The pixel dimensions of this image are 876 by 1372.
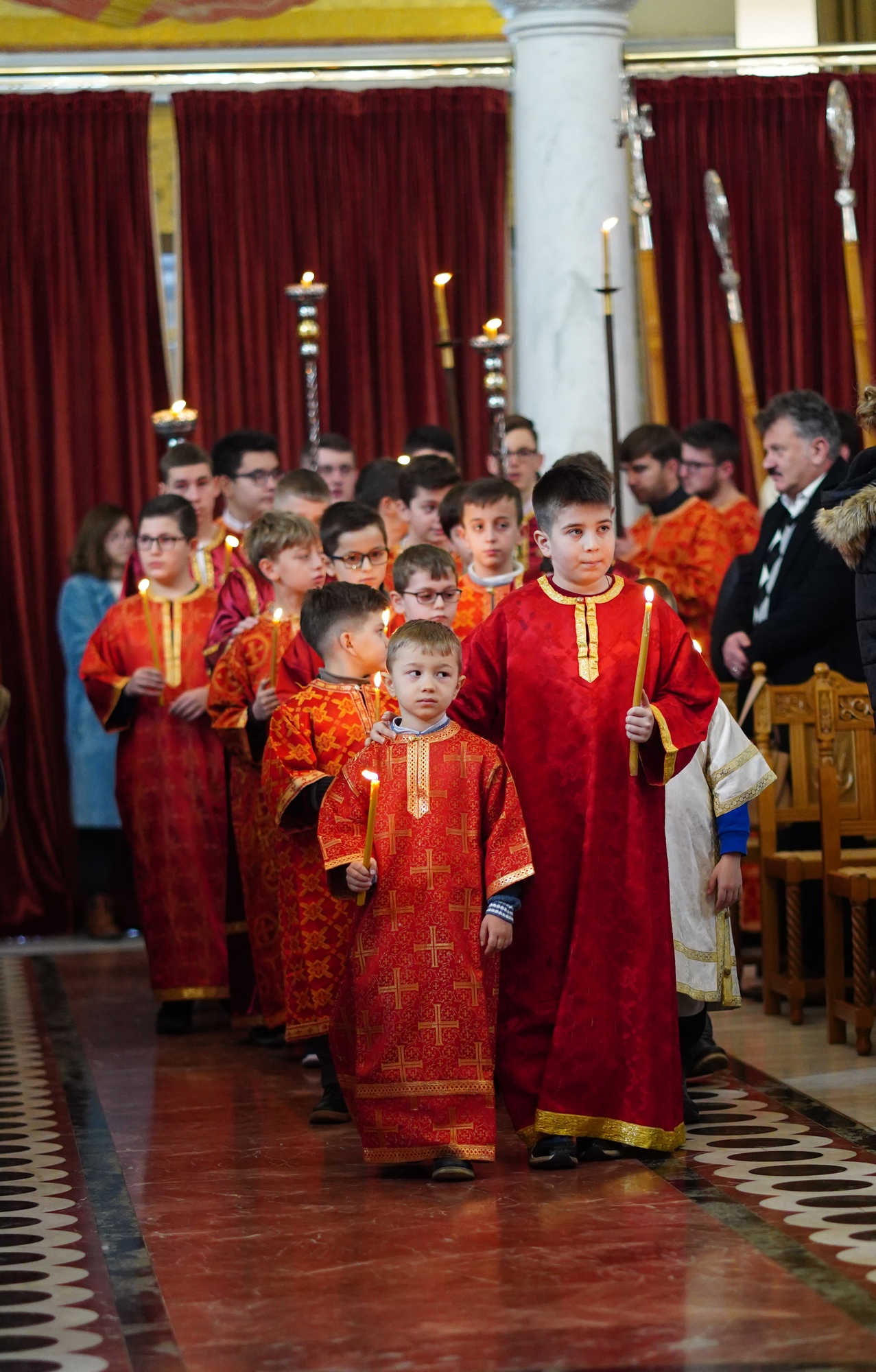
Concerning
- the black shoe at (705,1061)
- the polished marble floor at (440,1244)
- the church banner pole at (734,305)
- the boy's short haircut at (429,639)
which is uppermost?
the church banner pole at (734,305)

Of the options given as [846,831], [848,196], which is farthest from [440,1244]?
[848,196]

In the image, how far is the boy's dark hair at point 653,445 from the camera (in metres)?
8.05

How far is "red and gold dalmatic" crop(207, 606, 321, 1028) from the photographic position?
6.26 metres

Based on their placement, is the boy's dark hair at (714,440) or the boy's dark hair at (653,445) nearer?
the boy's dark hair at (653,445)

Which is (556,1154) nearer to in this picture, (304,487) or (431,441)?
(304,487)

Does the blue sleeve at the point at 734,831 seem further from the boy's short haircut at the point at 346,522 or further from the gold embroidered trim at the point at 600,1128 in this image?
the boy's short haircut at the point at 346,522

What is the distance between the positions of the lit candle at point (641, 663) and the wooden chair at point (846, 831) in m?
1.61

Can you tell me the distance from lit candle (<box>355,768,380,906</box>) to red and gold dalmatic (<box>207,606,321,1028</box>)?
1.57 metres

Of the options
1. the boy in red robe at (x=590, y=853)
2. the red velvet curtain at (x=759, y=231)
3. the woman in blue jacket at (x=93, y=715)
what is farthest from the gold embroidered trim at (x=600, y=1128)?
the red velvet curtain at (x=759, y=231)

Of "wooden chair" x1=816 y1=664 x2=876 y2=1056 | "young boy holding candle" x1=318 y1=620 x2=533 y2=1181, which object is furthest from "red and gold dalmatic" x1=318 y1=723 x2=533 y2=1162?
"wooden chair" x1=816 y1=664 x2=876 y2=1056

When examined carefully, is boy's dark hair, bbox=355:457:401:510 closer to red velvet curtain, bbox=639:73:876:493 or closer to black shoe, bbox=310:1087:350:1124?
red velvet curtain, bbox=639:73:876:493

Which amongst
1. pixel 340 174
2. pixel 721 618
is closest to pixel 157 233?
pixel 340 174

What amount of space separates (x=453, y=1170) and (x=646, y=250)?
4821 mm

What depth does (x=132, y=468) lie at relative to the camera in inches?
381
